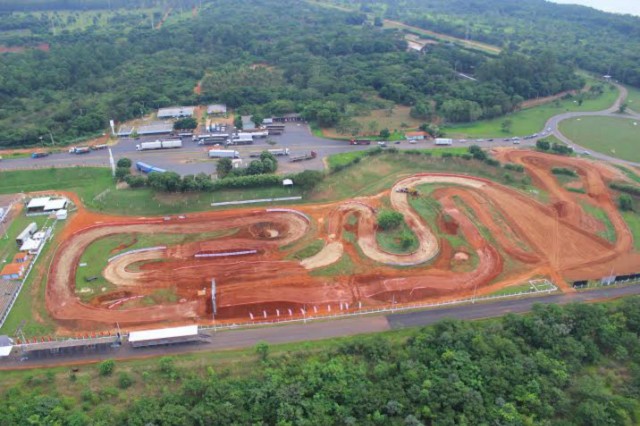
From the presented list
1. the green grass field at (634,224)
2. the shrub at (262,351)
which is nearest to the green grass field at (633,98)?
the green grass field at (634,224)

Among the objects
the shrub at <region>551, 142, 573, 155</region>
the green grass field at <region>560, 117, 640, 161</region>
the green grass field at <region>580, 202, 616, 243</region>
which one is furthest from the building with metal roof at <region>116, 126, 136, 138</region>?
the green grass field at <region>560, 117, 640, 161</region>

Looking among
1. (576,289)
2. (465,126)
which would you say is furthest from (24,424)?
(465,126)

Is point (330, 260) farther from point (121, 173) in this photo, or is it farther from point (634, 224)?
point (634, 224)

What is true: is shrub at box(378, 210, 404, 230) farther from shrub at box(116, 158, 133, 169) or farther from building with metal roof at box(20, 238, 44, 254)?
building with metal roof at box(20, 238, 44, 254)

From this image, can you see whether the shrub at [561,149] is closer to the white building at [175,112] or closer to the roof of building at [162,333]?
the roof of building at [162,333]

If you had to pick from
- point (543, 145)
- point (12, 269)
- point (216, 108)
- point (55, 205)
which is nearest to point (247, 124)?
point (216, 108)

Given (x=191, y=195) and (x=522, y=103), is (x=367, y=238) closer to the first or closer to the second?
(x=191, y=195)

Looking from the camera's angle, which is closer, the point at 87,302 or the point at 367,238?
the point at 87,302
